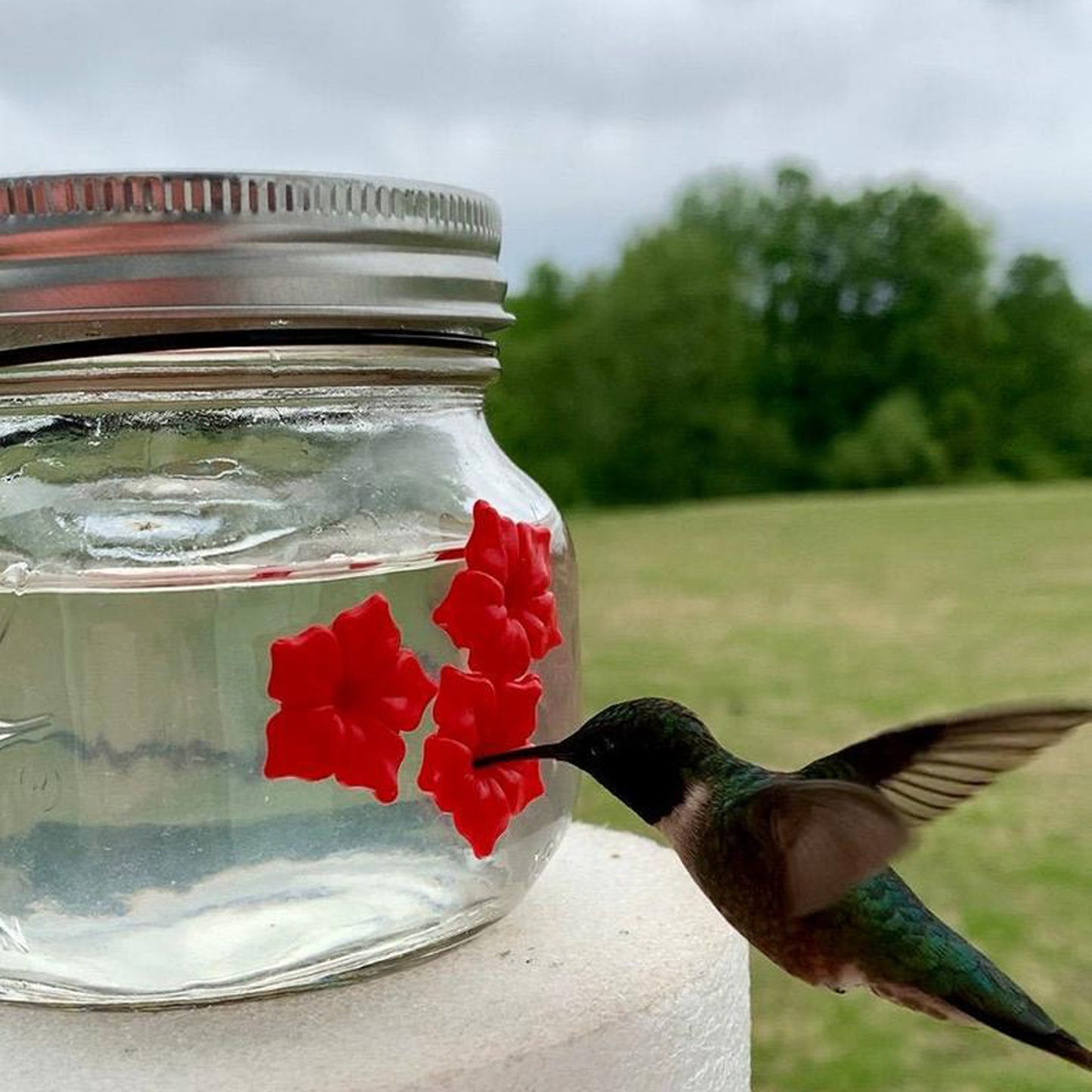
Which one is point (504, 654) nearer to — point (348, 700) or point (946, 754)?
point (348, 700)

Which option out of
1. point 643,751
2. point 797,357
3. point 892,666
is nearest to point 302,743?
point 643,751

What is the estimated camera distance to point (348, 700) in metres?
0.58

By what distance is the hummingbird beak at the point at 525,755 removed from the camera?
0.58 meters

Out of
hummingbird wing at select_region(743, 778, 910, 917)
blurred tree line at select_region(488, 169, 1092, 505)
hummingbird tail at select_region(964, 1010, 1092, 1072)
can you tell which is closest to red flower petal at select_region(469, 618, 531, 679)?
hummingbird wing at select_region(743, 778, 910, 917)

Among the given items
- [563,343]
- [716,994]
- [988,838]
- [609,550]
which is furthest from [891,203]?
[716,994]

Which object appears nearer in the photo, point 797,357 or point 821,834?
point 821,834

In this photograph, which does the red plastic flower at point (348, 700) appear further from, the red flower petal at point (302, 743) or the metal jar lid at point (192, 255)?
the metal jar lid at point (192, 255)

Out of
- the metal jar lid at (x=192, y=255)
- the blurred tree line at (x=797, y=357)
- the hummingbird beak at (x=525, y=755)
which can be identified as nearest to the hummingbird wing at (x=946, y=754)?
the hummingbird beak at (x=525, y=755)

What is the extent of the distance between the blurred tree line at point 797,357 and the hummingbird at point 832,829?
442 cm

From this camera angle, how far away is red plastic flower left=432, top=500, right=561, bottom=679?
0.62m

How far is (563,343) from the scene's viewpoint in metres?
6.09

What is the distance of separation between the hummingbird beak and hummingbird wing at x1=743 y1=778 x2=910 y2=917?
0.08 m

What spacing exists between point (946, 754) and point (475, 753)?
198mm

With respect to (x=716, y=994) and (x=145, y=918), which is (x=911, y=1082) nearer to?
(x=716, y=994)
